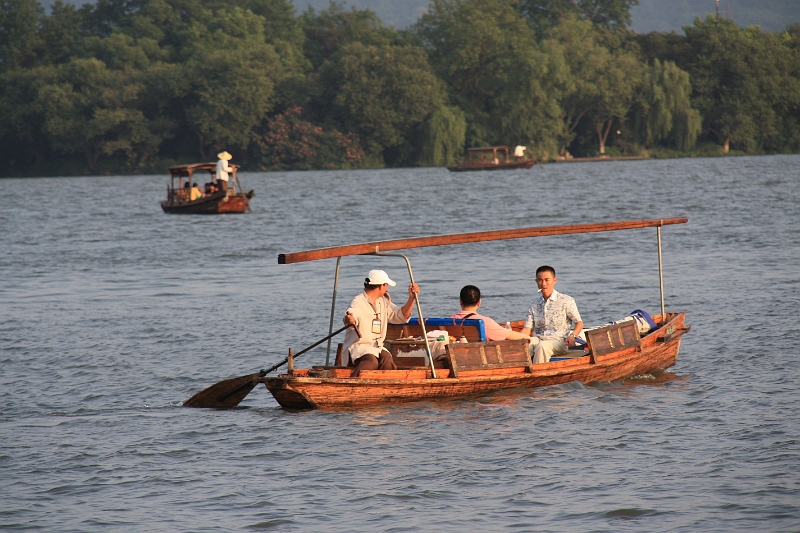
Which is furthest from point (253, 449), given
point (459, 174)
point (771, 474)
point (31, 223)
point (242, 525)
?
point (459, 174)

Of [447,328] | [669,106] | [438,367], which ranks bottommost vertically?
[438,367]

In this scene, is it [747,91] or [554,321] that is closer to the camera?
[554,321]

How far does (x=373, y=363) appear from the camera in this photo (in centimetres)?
1169

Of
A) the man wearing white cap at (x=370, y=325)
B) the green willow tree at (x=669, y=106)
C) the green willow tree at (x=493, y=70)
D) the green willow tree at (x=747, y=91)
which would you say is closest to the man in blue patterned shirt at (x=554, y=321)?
the man wearing white cap at (x=370, y=325)

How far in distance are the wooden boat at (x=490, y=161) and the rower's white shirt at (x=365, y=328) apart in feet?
231

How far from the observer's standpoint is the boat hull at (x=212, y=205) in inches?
1718

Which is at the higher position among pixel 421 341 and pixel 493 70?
pixel 493 70

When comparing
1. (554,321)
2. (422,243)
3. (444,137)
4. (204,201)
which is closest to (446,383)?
(422,243)

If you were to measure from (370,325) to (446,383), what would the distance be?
103 cm

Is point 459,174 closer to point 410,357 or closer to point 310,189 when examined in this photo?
point 310,189

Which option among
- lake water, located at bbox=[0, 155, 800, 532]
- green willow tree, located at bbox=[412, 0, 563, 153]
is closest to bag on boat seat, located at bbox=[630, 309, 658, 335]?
lake water, located at bbox=[0, 155, 800, 532]

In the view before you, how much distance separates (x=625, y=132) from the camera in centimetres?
9612

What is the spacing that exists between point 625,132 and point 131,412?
87654mm

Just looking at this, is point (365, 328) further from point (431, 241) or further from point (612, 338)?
point (612, 338)
